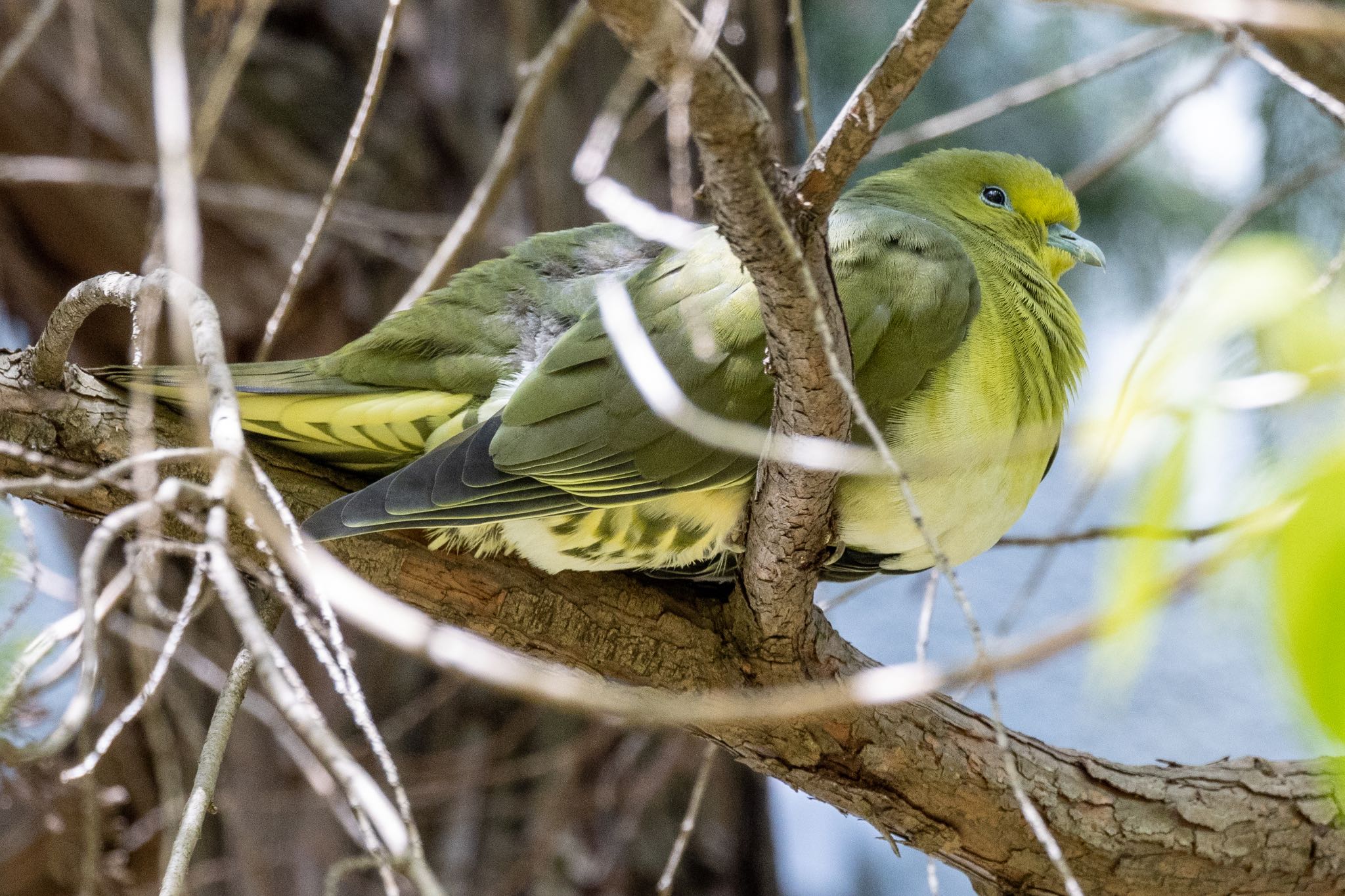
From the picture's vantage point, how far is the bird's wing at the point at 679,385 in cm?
169

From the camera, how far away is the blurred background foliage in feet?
9.69

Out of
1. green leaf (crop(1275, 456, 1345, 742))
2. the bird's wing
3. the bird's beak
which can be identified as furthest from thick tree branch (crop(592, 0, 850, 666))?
the bird's beak

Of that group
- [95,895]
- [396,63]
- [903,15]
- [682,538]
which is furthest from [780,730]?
[903,15]

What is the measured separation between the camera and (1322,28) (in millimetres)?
641

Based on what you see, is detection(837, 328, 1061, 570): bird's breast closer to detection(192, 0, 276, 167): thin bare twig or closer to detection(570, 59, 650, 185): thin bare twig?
detection(570, 59, 650, 185): thin bare twig

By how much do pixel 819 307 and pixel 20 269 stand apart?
2.79 meters

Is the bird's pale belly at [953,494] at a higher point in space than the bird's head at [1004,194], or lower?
lower

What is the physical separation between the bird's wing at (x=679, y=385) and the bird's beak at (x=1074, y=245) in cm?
64

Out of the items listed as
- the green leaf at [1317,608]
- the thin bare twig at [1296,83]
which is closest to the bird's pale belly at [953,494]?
the thin bare twig at [1296,83]

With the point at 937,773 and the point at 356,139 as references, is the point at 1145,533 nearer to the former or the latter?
the point at 937,773

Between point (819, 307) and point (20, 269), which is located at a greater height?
point (20, 269)

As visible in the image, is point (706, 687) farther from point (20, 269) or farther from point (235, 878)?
point (20, 269)

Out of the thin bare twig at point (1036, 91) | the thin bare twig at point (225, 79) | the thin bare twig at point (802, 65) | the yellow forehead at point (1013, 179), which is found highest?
the thin bare twig at point (1036, 91)

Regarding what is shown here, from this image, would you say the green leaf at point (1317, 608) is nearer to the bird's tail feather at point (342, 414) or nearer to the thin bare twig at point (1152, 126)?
the bird's tail feather at point (342, 414)
